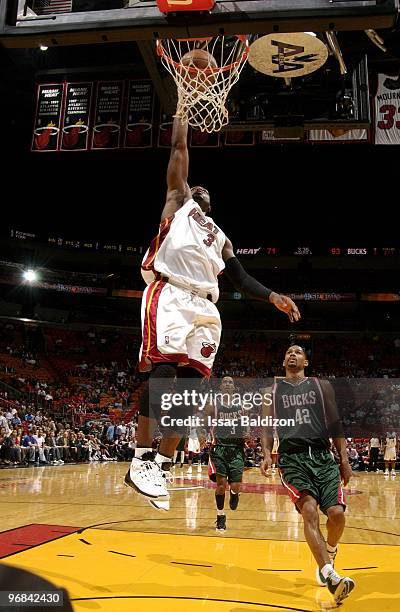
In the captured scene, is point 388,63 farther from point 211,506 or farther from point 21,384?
point 21,384

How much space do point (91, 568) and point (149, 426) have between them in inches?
74.0

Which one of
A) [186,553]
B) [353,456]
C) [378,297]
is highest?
[378,297]

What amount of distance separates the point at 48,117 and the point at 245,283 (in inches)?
419

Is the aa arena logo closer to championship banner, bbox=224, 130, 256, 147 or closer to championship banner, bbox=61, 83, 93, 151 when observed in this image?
championship banner, bbox=224, 130, 256, 147

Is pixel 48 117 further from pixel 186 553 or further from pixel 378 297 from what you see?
pixel 378 297

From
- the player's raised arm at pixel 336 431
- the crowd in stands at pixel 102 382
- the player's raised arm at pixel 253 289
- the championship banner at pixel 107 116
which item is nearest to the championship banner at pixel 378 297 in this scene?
the crowd in stands at pixel 102 382

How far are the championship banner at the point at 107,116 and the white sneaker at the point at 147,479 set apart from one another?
10343 mm

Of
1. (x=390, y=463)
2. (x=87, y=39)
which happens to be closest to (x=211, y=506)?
(x=87, y=39)

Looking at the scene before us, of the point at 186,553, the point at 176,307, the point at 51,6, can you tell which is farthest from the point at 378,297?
the point at 176,307

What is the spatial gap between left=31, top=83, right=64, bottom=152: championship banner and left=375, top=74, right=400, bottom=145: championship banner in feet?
21.9

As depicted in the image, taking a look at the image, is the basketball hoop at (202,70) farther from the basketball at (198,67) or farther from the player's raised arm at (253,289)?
the player's raised arm at (253,289)

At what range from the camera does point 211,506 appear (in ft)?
31.1

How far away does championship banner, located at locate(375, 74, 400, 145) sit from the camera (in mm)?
11094

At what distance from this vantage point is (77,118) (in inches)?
506
